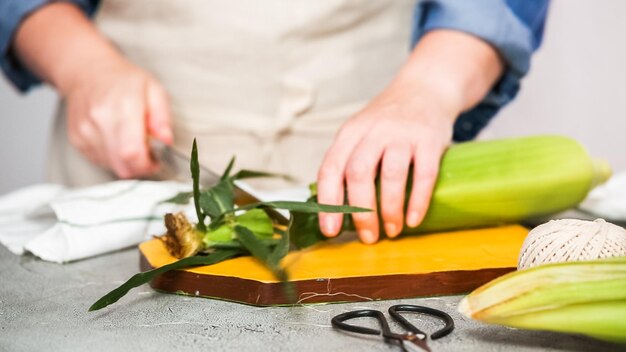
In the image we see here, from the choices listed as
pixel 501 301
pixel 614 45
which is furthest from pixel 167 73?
pixel 614 45

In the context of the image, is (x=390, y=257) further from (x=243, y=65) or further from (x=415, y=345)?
(x=243, y=65)

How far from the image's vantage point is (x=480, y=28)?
0.94 metres

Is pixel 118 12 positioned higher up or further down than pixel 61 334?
higher up

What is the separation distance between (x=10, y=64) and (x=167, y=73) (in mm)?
262

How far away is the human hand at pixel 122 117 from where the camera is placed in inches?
36.1

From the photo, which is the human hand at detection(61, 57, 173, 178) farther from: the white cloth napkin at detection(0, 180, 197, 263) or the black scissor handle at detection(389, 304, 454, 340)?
the black scissor handle at detection(389, 304, 454, 340)

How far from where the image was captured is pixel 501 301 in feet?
1.63

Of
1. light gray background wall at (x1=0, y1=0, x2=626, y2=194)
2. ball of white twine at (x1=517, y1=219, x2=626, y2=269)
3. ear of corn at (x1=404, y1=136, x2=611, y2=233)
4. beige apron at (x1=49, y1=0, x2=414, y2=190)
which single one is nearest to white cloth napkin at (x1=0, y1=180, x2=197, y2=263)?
beige apron at (x1=49, y1=0, x2=414, y2=190)

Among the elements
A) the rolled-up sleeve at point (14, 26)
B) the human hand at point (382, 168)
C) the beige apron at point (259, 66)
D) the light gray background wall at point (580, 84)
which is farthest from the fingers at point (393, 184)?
the light gray background wall at point (580, 84)

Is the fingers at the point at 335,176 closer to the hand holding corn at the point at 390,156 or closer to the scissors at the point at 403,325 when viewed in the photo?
the hand holding corn at the point at 390,156

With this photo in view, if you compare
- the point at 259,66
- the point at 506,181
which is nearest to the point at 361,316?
the point at 506,181

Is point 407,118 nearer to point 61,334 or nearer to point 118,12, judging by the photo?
point 61,334

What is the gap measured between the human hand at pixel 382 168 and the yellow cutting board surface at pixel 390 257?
0.08 feet

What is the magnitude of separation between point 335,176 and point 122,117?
309mm
